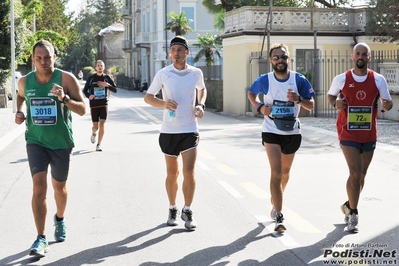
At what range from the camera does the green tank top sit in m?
6.90

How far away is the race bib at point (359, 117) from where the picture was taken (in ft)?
25.3

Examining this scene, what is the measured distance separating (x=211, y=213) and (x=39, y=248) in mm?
2630

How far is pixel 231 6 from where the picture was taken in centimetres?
4266

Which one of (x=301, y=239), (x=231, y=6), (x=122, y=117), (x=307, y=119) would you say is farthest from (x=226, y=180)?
(x=231, y=6)

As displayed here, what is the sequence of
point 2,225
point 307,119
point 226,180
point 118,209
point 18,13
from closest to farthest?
point 2,225 → point 118,209 → point 226,180 → point 307,119 → point 18,13

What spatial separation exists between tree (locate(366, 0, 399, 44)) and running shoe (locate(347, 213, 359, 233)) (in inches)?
778

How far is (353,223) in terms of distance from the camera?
7656mm

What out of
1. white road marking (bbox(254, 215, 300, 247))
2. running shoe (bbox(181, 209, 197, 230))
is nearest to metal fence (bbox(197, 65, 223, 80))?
white road marking (bbox(254, 215, 300, 247))

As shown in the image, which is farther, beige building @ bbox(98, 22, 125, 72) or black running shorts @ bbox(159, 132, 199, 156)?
beige building @ bbox(98, 22, 125, 72)

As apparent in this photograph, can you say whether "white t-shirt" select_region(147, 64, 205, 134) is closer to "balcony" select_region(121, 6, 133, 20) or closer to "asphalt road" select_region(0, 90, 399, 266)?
"asphalt road" select_region(0, 90, 399, 266)

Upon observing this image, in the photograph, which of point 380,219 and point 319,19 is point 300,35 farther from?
point 380,219

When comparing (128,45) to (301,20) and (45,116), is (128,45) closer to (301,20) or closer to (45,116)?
(301,20)

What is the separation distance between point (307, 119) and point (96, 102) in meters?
11.5

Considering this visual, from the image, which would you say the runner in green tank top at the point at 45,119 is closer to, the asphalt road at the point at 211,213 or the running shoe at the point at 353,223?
the asphalt road at the point at 211,213
